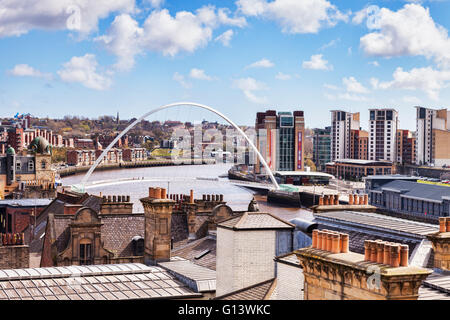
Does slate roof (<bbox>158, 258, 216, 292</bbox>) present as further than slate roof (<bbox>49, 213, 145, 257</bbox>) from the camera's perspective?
No

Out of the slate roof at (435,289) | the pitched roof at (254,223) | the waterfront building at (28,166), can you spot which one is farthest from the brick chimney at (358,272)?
the waterfront building at (28,166)

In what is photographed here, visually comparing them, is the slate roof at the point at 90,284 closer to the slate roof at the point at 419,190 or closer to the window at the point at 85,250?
the window at the point at 85,250

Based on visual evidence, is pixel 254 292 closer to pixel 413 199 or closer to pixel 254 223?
pixel 254 223

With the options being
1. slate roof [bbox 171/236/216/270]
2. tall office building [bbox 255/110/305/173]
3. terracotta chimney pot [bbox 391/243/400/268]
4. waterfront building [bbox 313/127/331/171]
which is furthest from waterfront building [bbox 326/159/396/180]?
terracotta chimney pot [bbox 391/243/400/268]

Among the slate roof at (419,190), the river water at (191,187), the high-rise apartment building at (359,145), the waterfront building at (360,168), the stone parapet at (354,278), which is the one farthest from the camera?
the high-rise apartment building at (359,145)

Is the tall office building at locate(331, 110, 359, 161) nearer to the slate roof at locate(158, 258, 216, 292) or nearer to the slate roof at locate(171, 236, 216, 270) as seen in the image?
the slate roof at locate(171, 236, 216, 270)

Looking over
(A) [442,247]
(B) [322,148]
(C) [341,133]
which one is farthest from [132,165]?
(A) [442,247]
